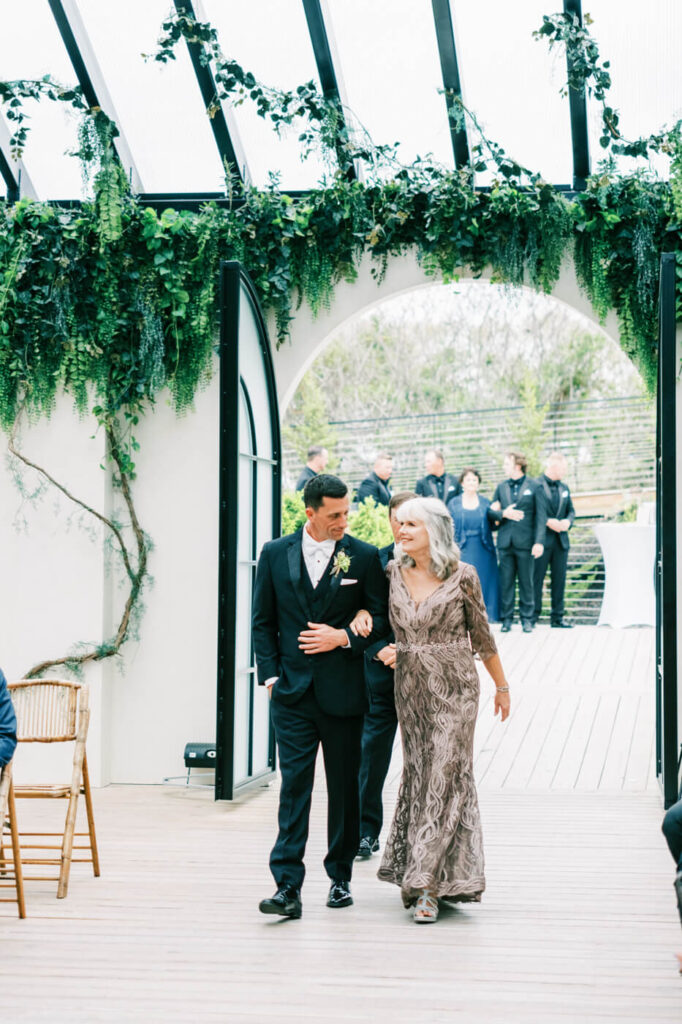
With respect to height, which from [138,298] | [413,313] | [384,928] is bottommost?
[384,928]

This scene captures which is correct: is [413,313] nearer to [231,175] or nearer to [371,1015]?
[231,175]

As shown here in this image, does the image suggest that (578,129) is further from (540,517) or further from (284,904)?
(540,517)

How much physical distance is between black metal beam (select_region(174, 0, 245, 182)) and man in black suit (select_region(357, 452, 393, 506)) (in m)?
4.86

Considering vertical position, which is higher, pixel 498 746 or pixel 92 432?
pixel 92 432

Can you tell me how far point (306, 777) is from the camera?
4445 mm

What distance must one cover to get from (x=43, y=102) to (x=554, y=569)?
685 cm

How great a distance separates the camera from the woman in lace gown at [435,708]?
4441 millimetres

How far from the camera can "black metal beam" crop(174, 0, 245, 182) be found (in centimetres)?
677

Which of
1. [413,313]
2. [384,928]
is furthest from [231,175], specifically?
[413,313]

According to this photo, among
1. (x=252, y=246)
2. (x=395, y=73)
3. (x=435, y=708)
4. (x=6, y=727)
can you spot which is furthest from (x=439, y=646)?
(x=395, y=73)

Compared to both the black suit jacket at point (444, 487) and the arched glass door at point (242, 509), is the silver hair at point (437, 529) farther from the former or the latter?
the black suit jacket at point (444, 487)

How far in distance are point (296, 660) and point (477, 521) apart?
790 centimetres

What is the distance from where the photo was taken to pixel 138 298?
7191 mm

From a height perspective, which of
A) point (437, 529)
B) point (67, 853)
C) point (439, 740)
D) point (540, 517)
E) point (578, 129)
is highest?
point (578, 129)
